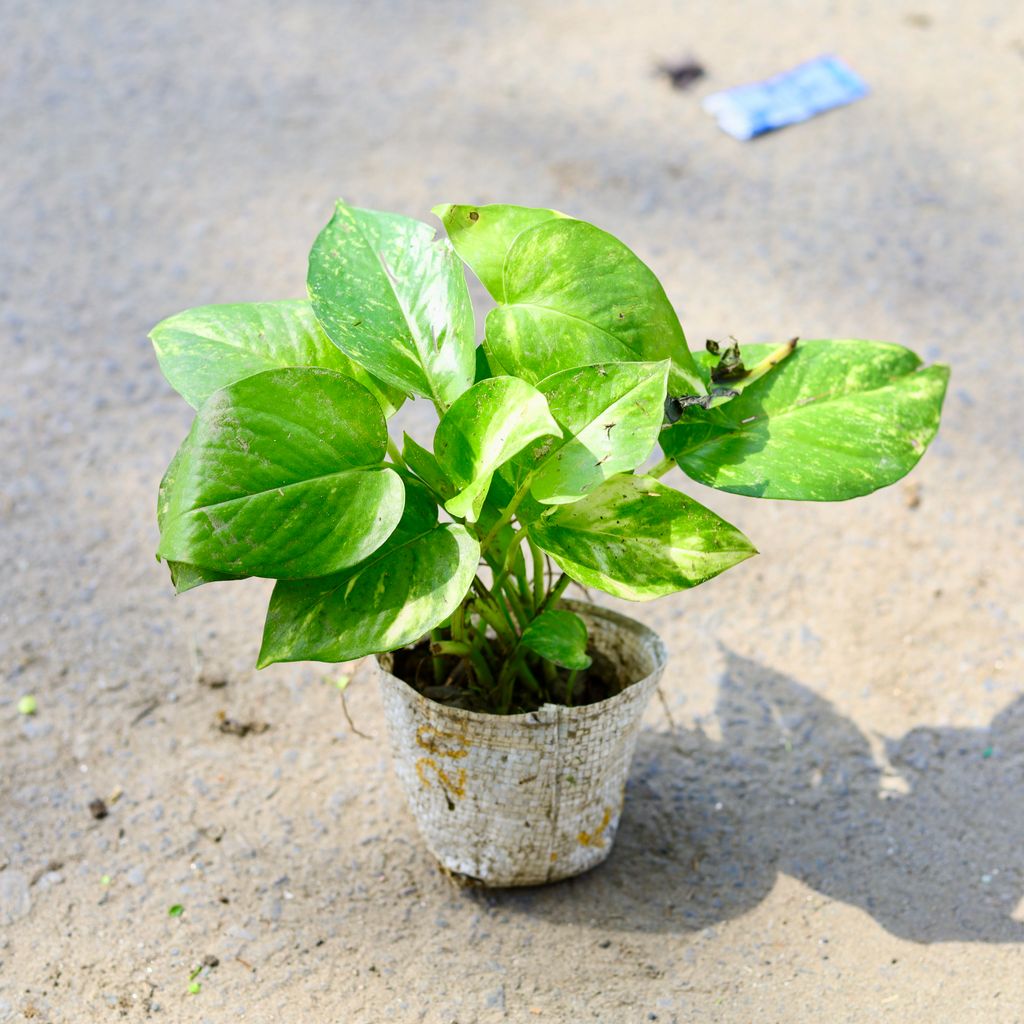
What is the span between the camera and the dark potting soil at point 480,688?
40.8 inches

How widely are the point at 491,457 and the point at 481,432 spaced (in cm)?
3

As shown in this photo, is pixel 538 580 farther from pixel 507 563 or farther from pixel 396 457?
pixel 396 457

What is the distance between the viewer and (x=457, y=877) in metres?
1.12

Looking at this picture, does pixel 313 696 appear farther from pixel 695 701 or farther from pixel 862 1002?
pixel 862 1002

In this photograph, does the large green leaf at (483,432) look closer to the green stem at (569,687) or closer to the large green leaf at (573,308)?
the large green leaf at (573,308)

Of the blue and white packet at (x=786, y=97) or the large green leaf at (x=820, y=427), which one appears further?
the blue and white packet at (x=786, y=97)

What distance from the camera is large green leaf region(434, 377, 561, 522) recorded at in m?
0.78

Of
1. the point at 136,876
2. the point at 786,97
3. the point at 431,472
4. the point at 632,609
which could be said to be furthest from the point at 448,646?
the point at 786,97

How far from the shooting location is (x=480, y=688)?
1.04m

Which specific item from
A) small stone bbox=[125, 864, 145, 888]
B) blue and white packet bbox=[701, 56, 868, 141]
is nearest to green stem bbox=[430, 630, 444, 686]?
small stone bbox=[125, 864, 145, 888]

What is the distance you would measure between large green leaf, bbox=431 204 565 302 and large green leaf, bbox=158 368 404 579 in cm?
15

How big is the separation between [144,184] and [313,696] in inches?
47.6

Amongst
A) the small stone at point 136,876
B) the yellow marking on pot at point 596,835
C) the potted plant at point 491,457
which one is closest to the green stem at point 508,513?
the potted plant at point 491,457

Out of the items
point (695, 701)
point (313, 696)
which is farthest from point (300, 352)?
point (695, 701)
